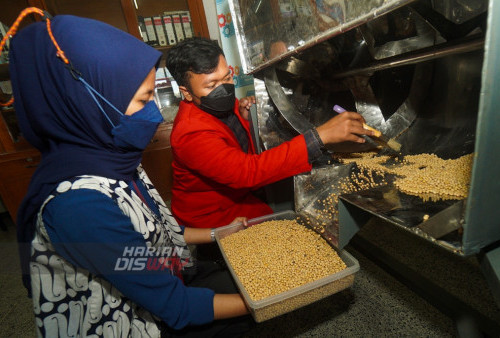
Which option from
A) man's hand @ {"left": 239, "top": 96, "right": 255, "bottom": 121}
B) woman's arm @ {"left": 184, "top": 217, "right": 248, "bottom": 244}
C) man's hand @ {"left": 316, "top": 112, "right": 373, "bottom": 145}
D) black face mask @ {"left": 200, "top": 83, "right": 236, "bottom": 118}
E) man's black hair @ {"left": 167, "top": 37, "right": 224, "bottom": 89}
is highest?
man's black hair @ {"left": 167, "top": 37, "right": 224, "bottom": 89}

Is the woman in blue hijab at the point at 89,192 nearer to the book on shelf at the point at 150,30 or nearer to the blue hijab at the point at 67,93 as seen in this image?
the blue hijab at the point at 67,93

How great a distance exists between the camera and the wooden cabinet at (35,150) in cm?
242

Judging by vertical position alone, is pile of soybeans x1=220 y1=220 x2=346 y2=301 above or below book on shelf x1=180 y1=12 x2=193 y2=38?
below

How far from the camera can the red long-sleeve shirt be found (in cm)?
99

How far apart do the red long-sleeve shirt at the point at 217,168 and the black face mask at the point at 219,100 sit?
0.04m

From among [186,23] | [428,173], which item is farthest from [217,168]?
[186,23]

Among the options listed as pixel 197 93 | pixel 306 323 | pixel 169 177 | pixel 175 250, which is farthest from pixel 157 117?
pixel 169 177

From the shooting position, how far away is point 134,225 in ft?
2.43

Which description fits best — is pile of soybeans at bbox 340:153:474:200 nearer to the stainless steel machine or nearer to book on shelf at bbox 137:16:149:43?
the stainless steel machine

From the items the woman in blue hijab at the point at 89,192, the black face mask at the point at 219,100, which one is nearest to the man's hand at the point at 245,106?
the black face mask at the point at 219,100

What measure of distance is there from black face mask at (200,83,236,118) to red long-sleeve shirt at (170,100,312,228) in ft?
0.13

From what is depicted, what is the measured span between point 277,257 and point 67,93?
828 millimetres

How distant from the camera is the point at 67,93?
24.9 inches

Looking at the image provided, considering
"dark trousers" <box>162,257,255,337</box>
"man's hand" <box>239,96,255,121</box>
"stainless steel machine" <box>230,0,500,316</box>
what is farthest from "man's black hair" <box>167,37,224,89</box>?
"dark trousers" <box>162,257,255,337</box>
